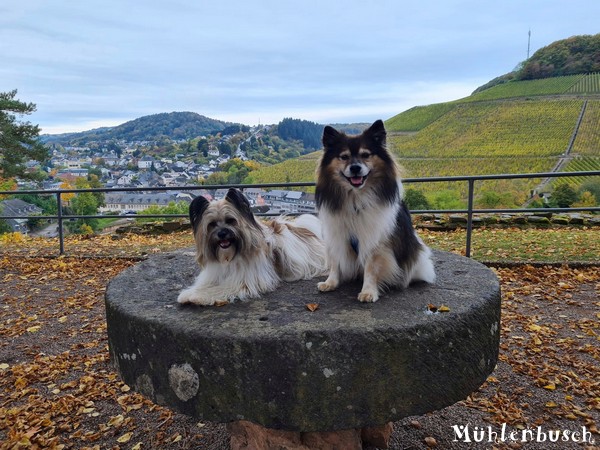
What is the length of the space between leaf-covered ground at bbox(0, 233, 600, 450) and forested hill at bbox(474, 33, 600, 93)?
80201 mm

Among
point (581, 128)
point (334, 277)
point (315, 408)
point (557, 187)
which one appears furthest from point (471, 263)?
point (581, 128)

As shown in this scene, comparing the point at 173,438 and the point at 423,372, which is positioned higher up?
the point at 423,372

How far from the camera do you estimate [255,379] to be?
2344 millimetres

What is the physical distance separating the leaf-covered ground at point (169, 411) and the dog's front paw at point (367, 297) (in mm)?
1500

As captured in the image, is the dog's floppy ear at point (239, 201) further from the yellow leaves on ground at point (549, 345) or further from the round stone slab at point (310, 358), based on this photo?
the yellow leaves on ground at point (549, 345)

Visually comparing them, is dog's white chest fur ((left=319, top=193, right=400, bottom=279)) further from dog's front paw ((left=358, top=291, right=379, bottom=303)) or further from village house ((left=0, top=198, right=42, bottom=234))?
village house ((left=0, top=198, right=42, bottom=234))

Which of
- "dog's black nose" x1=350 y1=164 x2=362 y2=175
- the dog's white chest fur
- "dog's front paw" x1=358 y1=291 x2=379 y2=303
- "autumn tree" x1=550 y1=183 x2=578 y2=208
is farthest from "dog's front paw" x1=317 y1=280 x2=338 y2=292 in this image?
"autumn tree" x1=550 y1=183 x2=578 y2=208

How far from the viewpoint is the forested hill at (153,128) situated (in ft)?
91.6

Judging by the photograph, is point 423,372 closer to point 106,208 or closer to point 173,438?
point 173,438

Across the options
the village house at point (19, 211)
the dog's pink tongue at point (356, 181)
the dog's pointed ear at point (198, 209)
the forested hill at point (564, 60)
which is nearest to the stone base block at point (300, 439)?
the dog's pointed ear at point (198, 209)

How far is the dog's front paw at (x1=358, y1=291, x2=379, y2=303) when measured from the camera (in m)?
2.86

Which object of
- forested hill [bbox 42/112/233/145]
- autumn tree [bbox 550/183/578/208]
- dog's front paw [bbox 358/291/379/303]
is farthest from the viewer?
forested hill [bbox 42/112/233/145]

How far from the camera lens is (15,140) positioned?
53.1 ft

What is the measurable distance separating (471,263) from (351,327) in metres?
2.01
